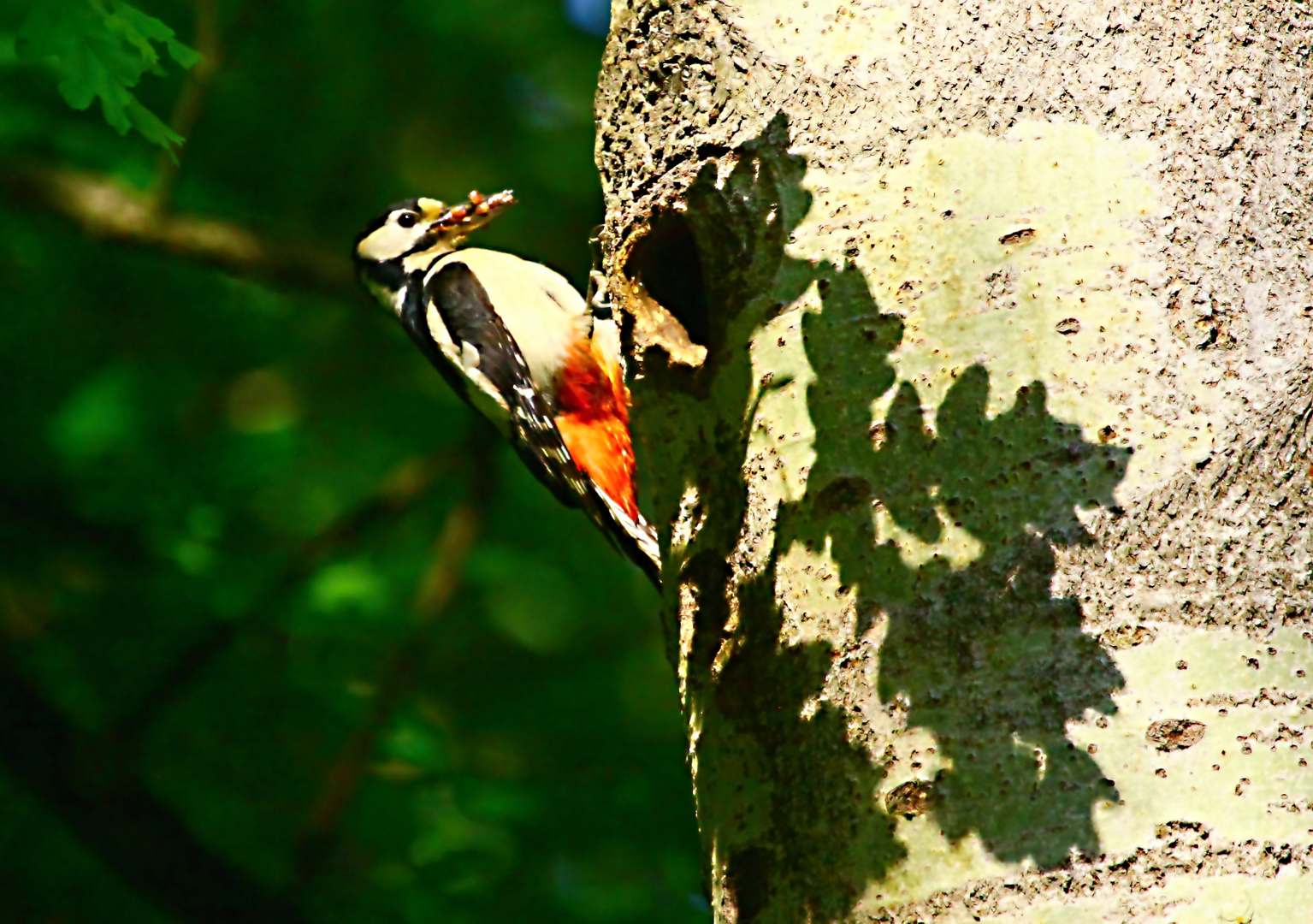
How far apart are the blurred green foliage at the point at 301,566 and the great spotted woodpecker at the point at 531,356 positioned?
0.78 metres

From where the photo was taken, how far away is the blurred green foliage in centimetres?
507

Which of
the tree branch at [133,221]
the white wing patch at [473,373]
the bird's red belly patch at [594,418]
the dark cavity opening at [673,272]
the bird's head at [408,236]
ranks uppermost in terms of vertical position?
the tree branch at [133,221]

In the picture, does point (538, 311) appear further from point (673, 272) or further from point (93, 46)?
point (673, 272)

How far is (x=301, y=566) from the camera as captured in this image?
540 centimetres

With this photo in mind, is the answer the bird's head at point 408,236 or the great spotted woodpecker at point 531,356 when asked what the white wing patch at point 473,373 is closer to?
the great spotted woodpecker at point 531,356

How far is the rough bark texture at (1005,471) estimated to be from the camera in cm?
150

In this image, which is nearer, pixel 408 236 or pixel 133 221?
pixel 408 236

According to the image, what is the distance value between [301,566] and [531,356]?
1428 mm

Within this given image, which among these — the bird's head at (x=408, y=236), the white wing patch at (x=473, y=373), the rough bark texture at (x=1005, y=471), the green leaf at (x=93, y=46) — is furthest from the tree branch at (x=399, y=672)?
the rough bark texture at (x=1005, y=471)

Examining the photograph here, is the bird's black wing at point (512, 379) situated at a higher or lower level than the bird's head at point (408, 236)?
lower

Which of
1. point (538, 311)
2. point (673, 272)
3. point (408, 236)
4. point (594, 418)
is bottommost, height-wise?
point (673, 272)

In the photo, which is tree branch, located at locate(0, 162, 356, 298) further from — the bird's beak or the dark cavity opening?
the dark cavity opening

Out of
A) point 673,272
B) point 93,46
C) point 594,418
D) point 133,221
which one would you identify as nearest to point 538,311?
point 594,418

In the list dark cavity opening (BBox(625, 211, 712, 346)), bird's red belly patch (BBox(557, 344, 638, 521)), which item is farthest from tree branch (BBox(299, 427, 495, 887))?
dark cavity opening (BBox(625, 211, 712, 346))
